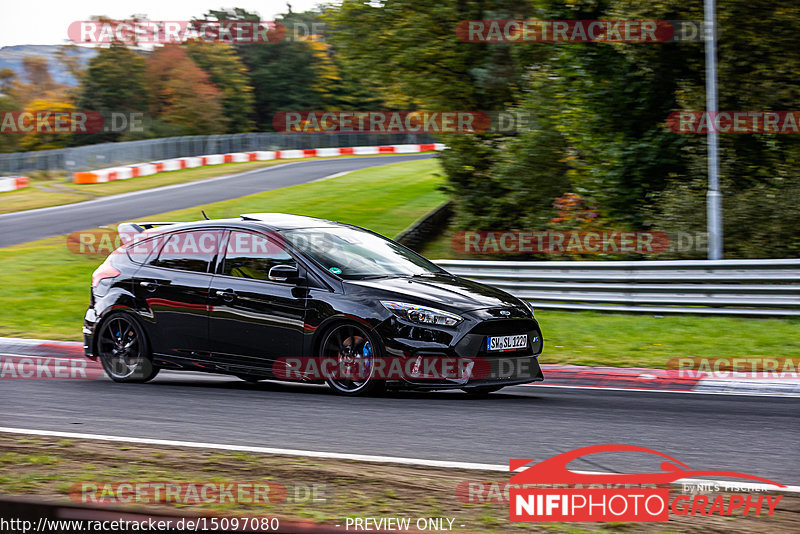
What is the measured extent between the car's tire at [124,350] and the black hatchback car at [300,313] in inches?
0.6

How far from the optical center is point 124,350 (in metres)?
9.44

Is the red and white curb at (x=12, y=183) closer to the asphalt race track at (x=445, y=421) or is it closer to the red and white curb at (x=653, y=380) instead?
the red and white curb at (x=653, y=380)

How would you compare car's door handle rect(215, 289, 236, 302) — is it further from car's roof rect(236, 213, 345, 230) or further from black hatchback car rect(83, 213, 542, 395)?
car's roof rect(236, 213, 345, 230)

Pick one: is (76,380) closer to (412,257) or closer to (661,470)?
(412,257)

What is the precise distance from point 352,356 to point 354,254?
1109 mm

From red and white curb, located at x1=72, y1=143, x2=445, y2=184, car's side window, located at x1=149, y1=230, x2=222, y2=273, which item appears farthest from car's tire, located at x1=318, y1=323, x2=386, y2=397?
red and white curb, located at x1=72, y1=143, x2=445, y2=184

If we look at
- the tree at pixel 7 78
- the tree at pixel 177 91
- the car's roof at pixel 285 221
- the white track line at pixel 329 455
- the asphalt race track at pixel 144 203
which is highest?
the tree at pixel 7 78

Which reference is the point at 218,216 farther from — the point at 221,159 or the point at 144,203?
the point at 221,159

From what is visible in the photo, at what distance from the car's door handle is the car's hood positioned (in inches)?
46.1

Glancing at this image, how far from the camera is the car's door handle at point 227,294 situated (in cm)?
860

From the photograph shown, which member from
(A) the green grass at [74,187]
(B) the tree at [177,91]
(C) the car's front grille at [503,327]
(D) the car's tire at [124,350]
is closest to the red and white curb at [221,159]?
(A) the green grass at [74,187]

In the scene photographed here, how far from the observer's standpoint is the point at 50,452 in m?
6.08

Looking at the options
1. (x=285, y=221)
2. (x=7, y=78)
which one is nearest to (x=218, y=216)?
(x=285, y=221)

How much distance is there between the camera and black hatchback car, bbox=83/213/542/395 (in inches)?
306
